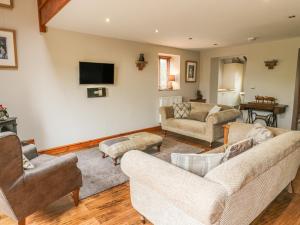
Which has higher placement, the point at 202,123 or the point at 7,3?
the point at 7,3

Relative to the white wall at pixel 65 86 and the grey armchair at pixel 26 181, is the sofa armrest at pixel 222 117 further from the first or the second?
the grey armchair at pixel 26 181

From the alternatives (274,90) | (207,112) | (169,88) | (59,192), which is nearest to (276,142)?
(59,192)

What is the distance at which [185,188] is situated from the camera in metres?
1.20

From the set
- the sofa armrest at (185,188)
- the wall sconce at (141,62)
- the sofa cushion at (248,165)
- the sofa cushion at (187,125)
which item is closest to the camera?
the sofa armrest at (185,188)

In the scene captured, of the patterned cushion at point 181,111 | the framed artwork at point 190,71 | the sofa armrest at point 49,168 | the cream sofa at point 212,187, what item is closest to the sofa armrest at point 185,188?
the cream sofa at point 212,187

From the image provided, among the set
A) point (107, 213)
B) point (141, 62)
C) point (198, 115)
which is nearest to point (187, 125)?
point (198, 115)

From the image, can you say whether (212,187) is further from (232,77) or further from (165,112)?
(232,77)

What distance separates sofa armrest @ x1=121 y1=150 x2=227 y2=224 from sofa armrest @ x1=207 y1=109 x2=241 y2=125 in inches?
103

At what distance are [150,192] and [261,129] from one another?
1487 millimetres

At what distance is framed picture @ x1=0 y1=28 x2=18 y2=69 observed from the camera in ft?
10.1

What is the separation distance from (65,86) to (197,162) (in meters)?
3.14

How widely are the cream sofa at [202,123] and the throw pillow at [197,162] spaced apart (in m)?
2.42

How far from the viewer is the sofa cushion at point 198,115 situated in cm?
447

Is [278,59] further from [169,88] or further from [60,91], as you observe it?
[60,91]
